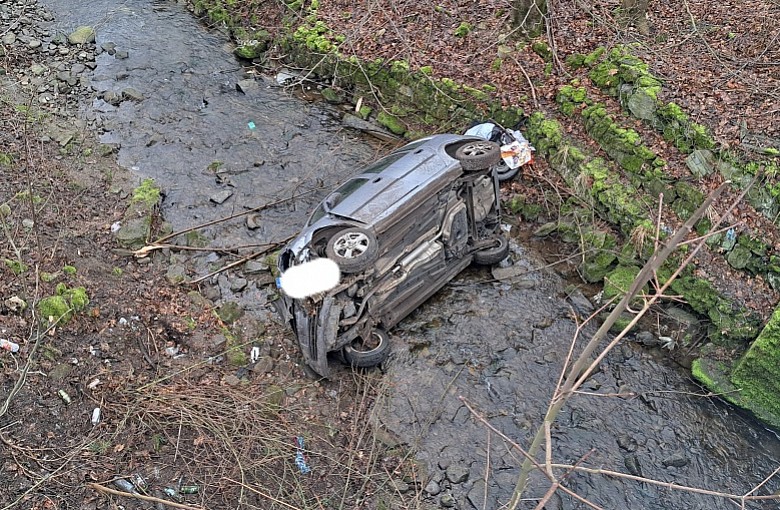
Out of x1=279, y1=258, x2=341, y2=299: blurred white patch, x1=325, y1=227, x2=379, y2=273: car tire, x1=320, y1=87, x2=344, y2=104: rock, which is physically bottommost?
x1=320, y1=87, x2=344, y2=104: rock

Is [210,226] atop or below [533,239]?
below

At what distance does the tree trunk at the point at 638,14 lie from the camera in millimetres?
10109

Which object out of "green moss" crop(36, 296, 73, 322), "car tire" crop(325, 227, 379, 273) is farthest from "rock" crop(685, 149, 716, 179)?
"green moss" crop(36, 296, 73, 322)

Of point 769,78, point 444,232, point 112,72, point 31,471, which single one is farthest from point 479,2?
point 31,471

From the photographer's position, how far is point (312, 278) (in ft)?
20.9

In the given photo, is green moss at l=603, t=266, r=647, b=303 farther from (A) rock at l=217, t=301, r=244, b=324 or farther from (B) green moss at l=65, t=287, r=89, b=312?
(B) green moss at l=65, t=287, r=89, b=312

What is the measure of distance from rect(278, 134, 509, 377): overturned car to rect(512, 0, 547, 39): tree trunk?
391cm

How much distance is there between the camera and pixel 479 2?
11750 mm

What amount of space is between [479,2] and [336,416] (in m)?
8.35

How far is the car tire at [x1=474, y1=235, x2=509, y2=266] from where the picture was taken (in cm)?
816

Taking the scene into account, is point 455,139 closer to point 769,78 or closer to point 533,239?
point 533,239

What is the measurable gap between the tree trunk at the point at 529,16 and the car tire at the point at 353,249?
570cm

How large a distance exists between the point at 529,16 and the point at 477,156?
457 cm

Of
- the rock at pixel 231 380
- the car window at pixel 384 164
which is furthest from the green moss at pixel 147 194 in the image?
the car window at pixel 384 164
